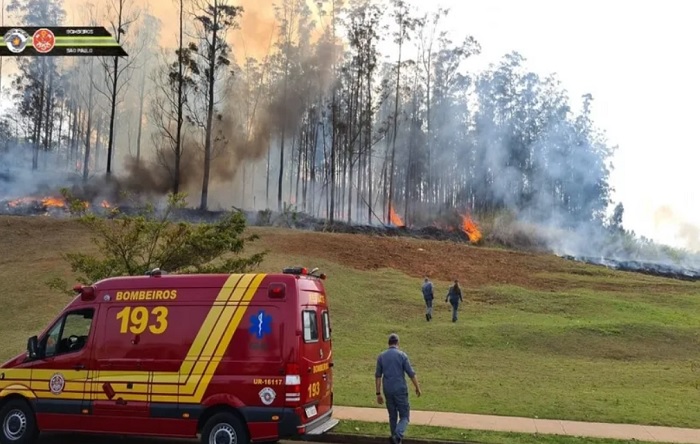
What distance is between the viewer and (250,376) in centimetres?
845

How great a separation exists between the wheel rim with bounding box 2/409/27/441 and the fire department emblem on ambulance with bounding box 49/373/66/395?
65cm

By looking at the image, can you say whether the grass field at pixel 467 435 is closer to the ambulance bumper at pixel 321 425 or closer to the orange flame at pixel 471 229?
the ambulance bumper at pixel 321 425

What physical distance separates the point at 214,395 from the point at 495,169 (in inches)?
2445

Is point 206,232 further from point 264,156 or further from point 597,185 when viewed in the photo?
point 597,185

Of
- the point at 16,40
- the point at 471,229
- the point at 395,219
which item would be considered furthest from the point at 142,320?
the point at 395,219

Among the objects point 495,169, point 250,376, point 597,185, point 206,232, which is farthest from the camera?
point 597,185

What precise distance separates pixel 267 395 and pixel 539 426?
511 centimetres

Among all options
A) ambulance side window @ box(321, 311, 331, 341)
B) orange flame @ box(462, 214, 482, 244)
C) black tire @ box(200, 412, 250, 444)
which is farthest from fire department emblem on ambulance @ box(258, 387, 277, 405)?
orange flame @ box(462, 214, 482, 244)

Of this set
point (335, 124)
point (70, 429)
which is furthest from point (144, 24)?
point (70, 429)

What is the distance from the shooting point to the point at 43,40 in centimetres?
1520

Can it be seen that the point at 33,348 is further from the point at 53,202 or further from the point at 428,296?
the point at 53,202

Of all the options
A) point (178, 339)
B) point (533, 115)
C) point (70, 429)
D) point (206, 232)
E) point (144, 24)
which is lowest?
point (70, 429)

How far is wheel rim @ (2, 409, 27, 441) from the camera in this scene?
9320mm

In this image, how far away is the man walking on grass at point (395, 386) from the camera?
8938mm
